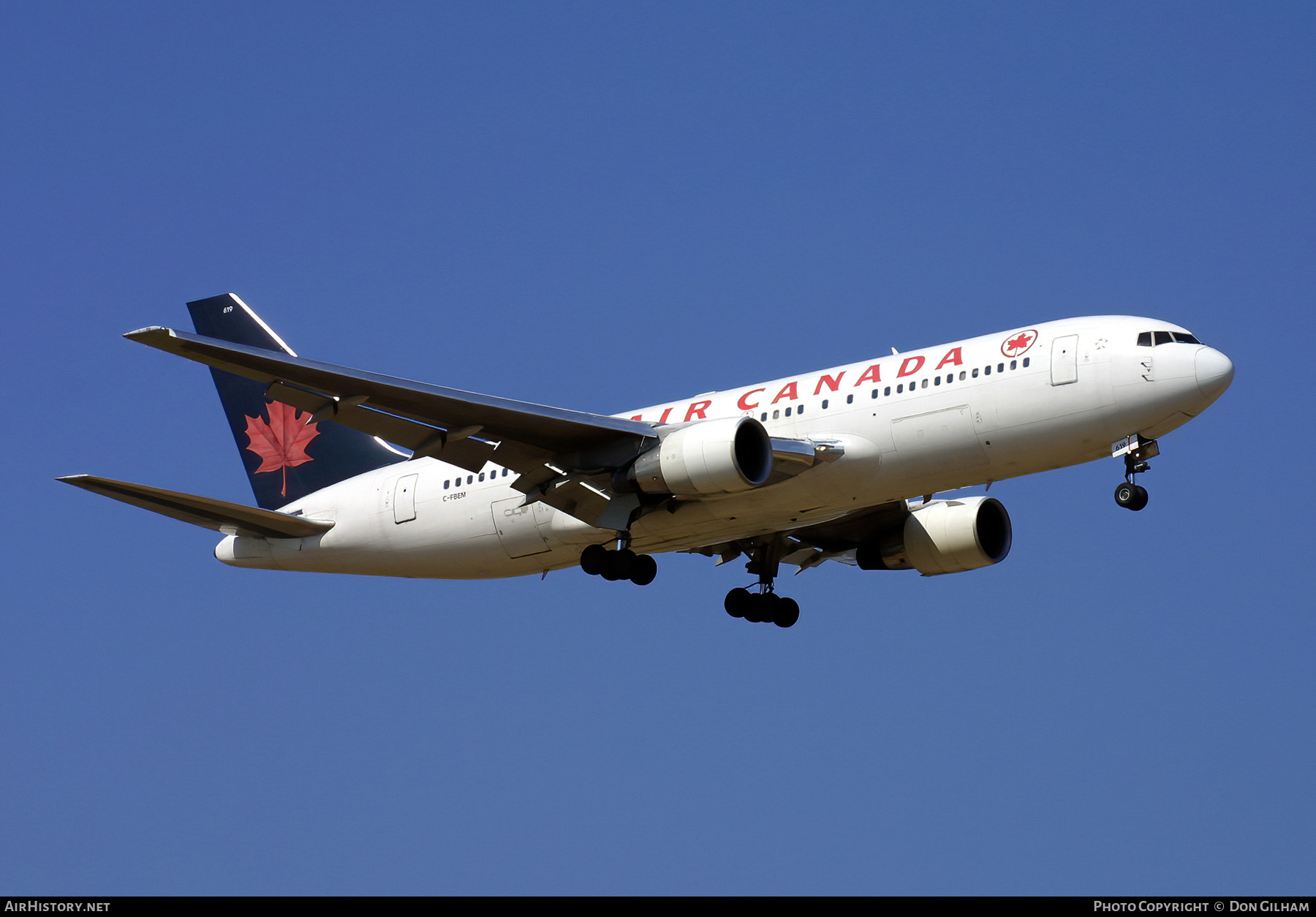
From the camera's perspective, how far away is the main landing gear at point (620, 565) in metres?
31.2

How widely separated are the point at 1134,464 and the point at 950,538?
675 centimetres

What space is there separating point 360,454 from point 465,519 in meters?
4.71

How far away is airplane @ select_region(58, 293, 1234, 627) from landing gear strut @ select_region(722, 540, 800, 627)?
0.13 ft

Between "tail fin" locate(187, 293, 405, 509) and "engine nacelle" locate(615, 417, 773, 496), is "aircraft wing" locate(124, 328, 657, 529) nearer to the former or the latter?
"engine nacelle" locate(615, 417, 773, 496)

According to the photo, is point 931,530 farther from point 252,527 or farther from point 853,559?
point 252,527

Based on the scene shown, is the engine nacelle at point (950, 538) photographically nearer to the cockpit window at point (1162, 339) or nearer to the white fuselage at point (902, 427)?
the white fuselage at point (902, 427)

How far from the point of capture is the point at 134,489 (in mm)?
30812

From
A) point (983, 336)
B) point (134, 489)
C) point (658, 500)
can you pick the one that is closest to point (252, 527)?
point (134, 489)

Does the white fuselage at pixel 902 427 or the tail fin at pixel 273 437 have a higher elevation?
the tail fin at pixel 273 437

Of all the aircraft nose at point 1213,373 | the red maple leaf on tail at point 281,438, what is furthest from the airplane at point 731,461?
the red maple leaf on tail at point 281,438

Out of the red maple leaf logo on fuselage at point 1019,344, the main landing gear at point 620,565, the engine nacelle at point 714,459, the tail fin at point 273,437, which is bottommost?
the main landing gear at point 620,565

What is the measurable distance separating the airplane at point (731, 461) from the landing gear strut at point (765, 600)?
0.04 meters

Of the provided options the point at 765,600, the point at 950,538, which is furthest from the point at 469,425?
the point at 950,538

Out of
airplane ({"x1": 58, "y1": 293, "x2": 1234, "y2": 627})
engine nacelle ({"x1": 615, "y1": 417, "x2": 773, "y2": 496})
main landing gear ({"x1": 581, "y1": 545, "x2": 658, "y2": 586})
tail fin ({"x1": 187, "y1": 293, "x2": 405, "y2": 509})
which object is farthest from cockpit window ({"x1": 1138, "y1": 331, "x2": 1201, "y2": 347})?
tail fin ({"x1": 187, "y1": 293, "x2": 405, "y2": 509})
